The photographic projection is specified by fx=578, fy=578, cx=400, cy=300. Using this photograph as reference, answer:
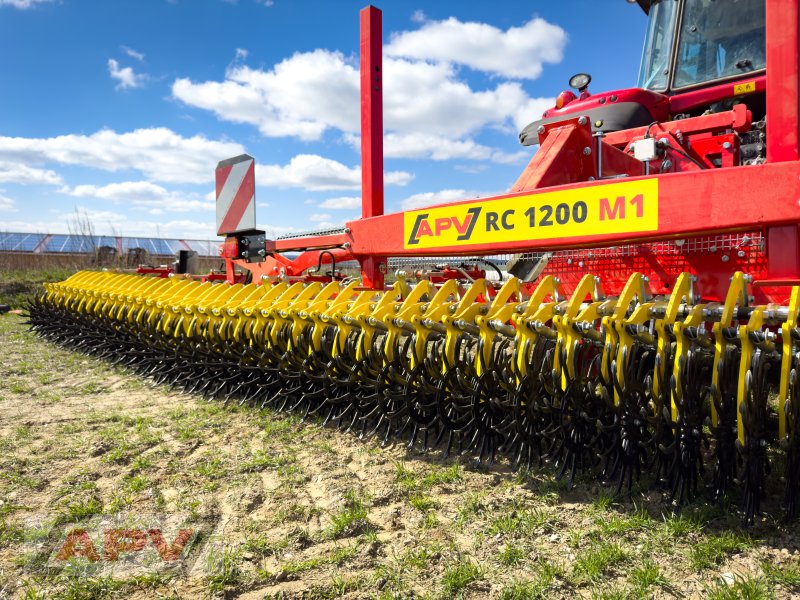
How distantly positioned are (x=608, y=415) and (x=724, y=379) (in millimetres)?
417

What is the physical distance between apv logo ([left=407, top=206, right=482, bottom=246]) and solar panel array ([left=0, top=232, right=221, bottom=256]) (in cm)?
1338

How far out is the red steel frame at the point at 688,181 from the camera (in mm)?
1952

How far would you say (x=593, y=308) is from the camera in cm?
221

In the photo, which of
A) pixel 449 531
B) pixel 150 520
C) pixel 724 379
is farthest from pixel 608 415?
pixel 150 520

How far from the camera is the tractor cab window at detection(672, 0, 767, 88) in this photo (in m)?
3.83

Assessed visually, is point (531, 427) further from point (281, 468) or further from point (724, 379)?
point (281, 468)

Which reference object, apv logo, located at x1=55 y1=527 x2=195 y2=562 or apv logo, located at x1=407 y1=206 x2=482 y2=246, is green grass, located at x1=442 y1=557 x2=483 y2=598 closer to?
apv logo, located at x1=55 y1=527 x2=195 y2=562

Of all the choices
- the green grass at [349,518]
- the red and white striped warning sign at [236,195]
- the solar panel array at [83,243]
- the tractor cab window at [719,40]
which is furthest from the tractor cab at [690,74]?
the solar panel array at [83,243]

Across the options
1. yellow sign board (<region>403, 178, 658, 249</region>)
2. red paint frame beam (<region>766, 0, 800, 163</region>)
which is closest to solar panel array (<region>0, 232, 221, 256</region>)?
yellow sign board (<region>403, 178, 658, 249</region>)

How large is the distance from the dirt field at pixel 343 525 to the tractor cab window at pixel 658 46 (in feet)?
10.8

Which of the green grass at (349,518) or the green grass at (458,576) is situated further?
the green grass at (349,518)

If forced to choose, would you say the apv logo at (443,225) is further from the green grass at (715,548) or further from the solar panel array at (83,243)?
the solar panel array at (83,243)

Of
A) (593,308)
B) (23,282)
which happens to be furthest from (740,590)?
(23,282)

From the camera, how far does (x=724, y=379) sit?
6.17 ft
